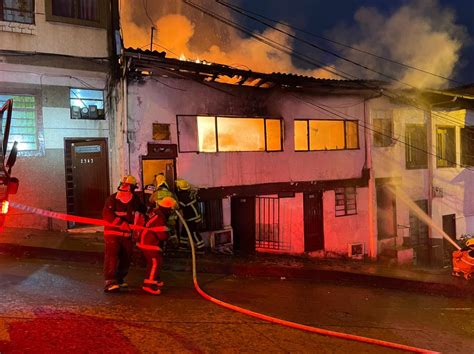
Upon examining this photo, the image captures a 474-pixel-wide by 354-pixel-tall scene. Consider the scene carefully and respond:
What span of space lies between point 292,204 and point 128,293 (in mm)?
7404

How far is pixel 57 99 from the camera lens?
10.9 meters

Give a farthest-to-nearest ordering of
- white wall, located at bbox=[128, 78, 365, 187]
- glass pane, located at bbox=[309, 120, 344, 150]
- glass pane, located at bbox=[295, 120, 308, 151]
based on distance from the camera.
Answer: glass pane, located at bbox=[309, 120, 344, 150]
glass pane, located at bbox=[295, 120, 308, 151]
white wall, located at bbox=[128, 78, 365, 187]

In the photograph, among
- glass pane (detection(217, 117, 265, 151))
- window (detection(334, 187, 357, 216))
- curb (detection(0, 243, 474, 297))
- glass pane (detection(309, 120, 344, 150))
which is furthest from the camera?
window (detection(334, 187, 357, 216))

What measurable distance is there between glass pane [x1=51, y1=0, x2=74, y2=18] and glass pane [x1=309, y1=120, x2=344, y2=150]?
780cm

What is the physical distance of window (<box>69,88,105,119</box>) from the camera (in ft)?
36.4

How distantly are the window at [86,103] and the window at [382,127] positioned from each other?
9255mm

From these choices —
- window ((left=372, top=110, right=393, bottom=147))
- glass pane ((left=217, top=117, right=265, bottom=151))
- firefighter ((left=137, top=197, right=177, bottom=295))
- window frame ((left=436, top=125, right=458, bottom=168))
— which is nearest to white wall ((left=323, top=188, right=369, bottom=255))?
window ((left=372, top=110, right=393, bottom=147))

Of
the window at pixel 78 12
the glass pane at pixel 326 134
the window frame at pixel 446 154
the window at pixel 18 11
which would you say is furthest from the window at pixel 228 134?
the window frame at pixel 446 154

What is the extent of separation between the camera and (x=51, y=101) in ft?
35.4

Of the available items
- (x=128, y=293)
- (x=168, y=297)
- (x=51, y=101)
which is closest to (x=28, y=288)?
(x=128, y=293)

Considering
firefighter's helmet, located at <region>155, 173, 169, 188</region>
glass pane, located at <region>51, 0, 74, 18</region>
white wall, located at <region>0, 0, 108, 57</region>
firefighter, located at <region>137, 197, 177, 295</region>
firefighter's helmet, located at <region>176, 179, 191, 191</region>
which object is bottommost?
firefighter, located at <region>137, 197, 177, 295</region>

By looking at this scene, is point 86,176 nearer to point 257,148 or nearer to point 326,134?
point 257,148

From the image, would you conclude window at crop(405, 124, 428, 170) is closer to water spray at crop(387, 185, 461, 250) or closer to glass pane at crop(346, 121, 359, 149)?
water spray at crop(387, 185, 461, 250)

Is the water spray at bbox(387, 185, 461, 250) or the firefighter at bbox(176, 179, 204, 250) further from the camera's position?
the water spray at bbox(387, 185, 461, 250)
